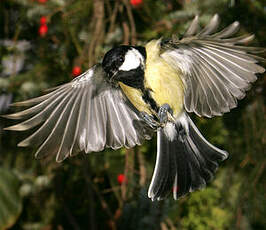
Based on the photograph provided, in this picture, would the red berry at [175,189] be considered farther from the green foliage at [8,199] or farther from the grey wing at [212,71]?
the green foliage at [8,199]

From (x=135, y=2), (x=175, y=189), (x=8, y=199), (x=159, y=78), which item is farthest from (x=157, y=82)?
(x=8, y=199)

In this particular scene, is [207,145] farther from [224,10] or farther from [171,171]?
[224,10]

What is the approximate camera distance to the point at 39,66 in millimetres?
1901

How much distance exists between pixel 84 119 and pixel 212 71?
41 centimetres

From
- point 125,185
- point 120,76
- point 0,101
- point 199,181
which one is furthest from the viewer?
point 0,101

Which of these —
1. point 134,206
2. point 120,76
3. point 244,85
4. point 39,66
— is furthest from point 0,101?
point 244,85

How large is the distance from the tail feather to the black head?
221mm

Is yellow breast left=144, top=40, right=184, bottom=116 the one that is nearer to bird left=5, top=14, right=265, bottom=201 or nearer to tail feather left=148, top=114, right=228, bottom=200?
bird left=5, top=14, right=265, bottom=201

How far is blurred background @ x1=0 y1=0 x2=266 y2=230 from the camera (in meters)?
1.75

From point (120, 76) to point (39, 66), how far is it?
66 centimetres

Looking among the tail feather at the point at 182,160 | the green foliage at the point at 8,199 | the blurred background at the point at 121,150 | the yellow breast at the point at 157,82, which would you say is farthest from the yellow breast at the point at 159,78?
the green foliage at the point at 8,199

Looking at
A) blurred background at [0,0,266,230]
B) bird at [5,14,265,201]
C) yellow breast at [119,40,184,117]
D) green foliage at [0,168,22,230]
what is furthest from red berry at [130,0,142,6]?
green foliage at [0,168,22,230]

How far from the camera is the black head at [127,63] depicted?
127 cm

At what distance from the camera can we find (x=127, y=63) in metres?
1.28
